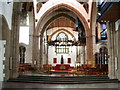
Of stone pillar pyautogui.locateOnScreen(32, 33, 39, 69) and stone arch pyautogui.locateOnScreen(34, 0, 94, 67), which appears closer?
stone arch pyautogui.locateOnScreen(34, 0, 94, 67)

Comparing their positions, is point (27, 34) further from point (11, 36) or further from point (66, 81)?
point (66, 81)

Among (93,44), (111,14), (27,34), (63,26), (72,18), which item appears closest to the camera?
(111,14)

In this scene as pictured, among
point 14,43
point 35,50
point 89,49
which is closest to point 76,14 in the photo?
point 89,49

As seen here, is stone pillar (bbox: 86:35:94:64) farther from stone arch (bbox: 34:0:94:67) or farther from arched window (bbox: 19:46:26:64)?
arched window (bbox: 19:46:26:64)

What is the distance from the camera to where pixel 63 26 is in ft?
125

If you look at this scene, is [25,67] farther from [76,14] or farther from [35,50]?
[76,14]

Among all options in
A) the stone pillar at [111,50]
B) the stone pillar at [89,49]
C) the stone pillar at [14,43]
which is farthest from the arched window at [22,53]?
the stone pillar at [111,50]

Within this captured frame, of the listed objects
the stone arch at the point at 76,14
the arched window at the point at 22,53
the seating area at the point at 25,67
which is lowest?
the seating area at the point at 25,67

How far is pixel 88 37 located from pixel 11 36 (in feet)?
38.9

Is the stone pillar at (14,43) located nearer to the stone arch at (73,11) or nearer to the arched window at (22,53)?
the arched window at (22,53)

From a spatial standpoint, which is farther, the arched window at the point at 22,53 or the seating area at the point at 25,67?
the arched window at the point at 22,53

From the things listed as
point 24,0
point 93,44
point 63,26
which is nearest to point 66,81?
point 24,0

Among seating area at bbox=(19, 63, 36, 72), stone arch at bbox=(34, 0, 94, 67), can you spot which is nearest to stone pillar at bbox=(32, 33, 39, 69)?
stone arch at bbox=(34, 0, 94, 67)

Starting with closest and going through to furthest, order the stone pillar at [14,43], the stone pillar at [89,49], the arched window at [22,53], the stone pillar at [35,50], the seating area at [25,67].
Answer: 1. the stone pillar at [14,43]
2. the seating area at [25,67]
3. the stone pillar at [89,49]
4. the stone pillar at [35,50]
5. the arched window at [22,53]
